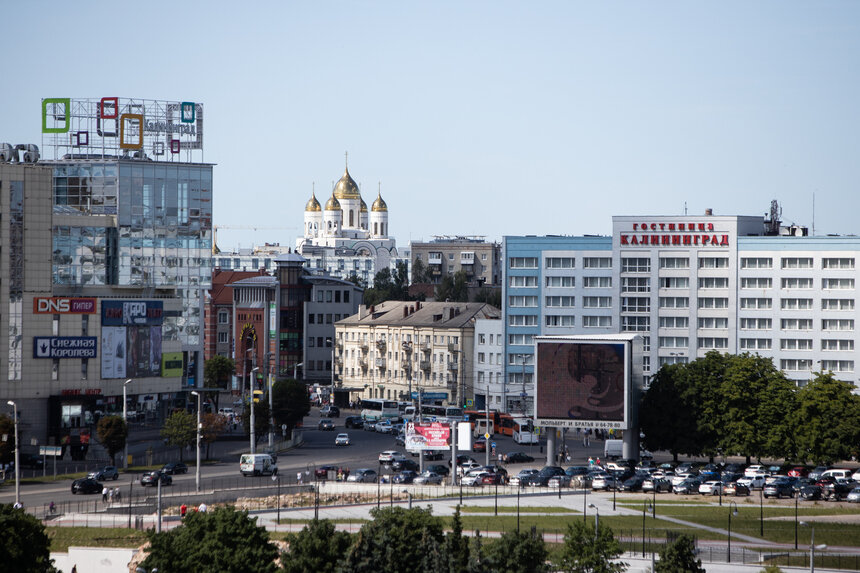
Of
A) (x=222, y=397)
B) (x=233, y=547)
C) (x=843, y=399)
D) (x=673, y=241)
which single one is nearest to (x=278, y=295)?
(x=222, y=397)

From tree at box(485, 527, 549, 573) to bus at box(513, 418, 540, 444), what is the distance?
7300 cm

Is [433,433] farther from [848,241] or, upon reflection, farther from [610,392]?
[848,241]

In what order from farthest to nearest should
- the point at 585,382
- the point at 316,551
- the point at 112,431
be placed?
the point at 585,382 < the point at 112,431 < the point at 316,551

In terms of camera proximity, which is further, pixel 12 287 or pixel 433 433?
pixel 12 287

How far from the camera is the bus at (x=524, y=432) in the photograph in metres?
136

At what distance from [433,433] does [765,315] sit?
50.4 m

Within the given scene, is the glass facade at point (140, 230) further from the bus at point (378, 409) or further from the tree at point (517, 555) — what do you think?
the tree at point (517, 555)

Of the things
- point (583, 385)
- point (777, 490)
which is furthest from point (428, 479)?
point (777, 490)

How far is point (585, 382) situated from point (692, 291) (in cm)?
3668

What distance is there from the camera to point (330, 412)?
165m

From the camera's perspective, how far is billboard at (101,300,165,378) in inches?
4997

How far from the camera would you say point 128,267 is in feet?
486

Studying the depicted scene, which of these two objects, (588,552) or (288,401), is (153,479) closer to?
(288,401)

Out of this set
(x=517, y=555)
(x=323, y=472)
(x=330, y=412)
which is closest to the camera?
(x=517, y=555)
